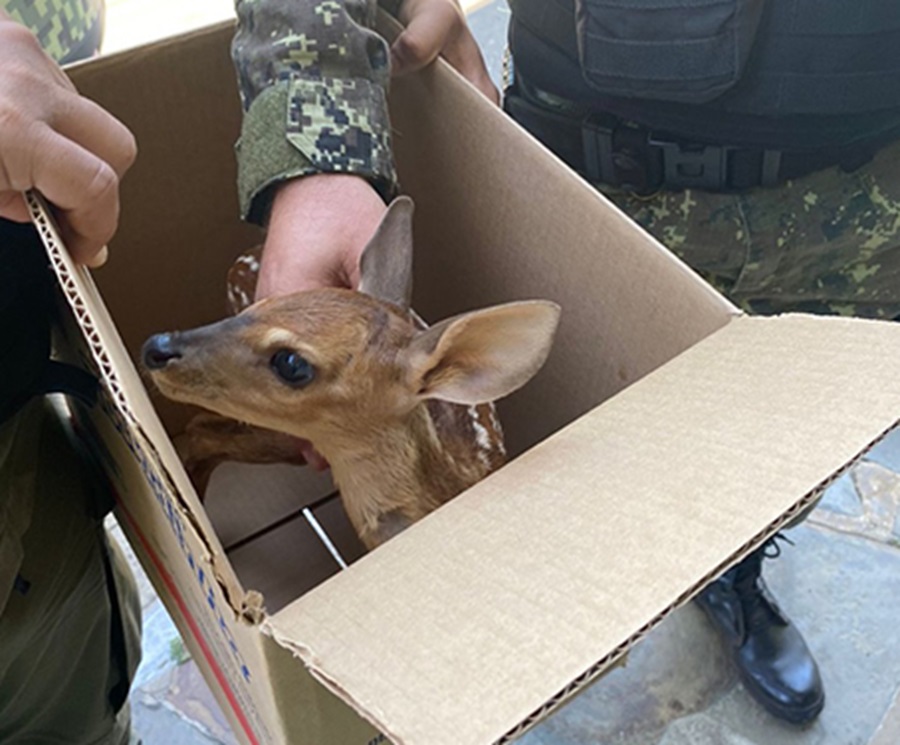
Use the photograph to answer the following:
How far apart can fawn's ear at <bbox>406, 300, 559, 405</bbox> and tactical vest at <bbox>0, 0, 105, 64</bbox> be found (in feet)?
2.70

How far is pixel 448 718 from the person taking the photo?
23.8 inches

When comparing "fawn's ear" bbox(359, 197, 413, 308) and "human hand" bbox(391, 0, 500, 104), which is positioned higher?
"human hand" bbox(391, 0, 500, 104)

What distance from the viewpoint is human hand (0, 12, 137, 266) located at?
0.87 m

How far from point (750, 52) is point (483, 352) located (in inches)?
24.2

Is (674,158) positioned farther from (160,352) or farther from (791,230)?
(160,352)

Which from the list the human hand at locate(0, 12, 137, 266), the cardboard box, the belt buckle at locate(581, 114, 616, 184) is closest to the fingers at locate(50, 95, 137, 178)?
the human hand at locate(0, 12, 137, 266)

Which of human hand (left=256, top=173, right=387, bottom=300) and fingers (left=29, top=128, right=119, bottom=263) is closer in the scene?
fingers (left=29, top=128, right=119, bottom=263)

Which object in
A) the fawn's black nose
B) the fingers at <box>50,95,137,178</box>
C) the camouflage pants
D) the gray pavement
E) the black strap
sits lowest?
the gray pavement

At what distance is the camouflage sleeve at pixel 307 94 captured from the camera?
1334 mm

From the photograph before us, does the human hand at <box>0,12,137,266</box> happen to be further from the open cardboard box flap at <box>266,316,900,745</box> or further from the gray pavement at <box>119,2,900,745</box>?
the gray pavement at <box>119,2,900,745</box>

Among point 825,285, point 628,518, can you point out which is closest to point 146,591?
point 825,285

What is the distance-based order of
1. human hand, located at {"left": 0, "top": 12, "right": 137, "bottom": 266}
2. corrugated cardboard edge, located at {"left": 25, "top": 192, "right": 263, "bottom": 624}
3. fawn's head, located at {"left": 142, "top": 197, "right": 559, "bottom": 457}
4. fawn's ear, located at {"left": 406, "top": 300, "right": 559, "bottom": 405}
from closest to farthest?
1. corrugated cardboard edge, located at {"left": 25, "top": 192, "right": 263, "bottom": 624}
2. human hand, located at {"left": 0, "top": 12, "right": 137, "bottom": 266}
3. fawn's ear, located at {"left": 406, "top": 300, "right": 559, "bottom": 405}
4. fawn's head, located at {"left": 142, "top": 197, "right": 559, "bottom": 457}

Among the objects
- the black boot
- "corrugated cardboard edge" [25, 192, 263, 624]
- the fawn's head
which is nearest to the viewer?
"corrugated cardboard edge" [25, 192, 263, 624]

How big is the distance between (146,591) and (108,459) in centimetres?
94
